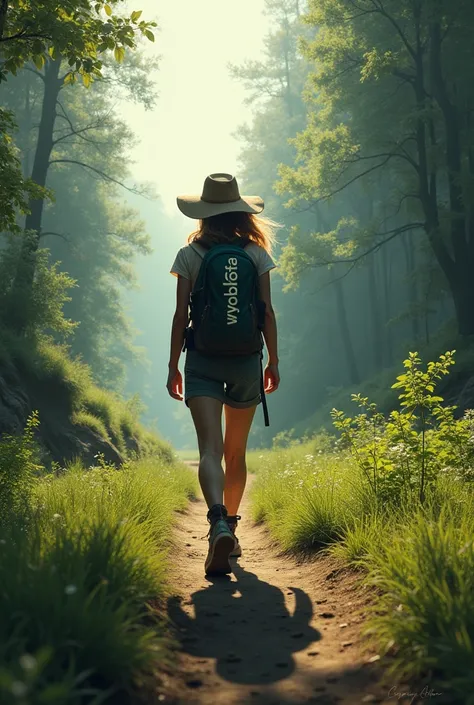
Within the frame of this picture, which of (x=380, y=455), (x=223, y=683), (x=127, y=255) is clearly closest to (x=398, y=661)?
(x=223, y=683)

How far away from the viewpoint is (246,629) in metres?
3.45

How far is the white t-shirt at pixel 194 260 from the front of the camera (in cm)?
476

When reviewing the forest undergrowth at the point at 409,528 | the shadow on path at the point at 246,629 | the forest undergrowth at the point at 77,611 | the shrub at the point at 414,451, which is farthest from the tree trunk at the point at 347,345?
the forest undergrowth at the point at 77,611

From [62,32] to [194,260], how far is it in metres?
2.36

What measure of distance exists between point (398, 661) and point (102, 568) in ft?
4.38

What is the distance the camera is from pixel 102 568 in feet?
9.80

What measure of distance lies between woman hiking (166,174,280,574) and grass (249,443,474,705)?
0.74 m

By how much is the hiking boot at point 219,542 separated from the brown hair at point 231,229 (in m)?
1.98

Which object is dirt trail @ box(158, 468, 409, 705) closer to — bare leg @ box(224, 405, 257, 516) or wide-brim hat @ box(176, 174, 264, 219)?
bare leg @ box(224, 405, 257, 516)

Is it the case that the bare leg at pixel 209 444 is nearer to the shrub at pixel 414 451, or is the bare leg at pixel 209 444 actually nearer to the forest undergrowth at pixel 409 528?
the forest undergrowth at pixel 409 528

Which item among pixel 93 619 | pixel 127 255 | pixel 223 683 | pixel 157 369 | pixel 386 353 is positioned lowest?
pixel 223 683

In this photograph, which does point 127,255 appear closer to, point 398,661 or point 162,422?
point 398,661

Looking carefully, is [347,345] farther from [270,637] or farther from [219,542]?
[270,637]

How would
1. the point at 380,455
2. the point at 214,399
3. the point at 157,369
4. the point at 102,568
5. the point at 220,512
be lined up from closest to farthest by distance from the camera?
the point at 102,568, the point at 220,512, the point at 214,399, the point at 380,455, the point at 157,369
